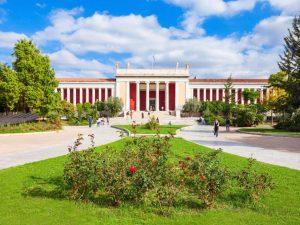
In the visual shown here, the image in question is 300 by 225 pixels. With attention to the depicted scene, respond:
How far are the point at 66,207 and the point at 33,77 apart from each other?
105ft

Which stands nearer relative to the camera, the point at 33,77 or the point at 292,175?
the point at 292,175

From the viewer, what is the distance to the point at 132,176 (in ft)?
23.5

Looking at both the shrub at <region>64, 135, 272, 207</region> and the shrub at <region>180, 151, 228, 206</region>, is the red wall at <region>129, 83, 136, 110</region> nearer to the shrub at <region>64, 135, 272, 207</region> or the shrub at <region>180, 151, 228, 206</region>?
the shrub at <region>64, 135, 272, 207</region>

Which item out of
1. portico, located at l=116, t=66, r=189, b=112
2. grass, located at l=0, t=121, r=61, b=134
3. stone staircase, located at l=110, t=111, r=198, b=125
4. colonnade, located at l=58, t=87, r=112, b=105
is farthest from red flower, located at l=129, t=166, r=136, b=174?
colonnade, located at l=58, t=87, r=112, b=105

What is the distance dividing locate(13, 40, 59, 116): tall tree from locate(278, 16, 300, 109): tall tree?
2313 cm

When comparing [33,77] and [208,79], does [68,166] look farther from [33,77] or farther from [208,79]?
[208,79]

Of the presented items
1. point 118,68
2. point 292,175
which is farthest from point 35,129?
point 118,68

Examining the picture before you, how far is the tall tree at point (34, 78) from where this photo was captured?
36469mm

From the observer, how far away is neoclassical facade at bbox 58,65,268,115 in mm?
86562

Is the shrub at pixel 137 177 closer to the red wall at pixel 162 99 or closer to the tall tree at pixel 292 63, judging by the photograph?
the tall tree at pixel 292 63

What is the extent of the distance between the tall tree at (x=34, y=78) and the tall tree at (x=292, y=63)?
911 inches

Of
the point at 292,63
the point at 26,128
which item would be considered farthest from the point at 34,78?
the point at 292,63

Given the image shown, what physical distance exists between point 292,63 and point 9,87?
26.3 metres

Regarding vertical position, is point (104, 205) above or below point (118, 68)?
below
